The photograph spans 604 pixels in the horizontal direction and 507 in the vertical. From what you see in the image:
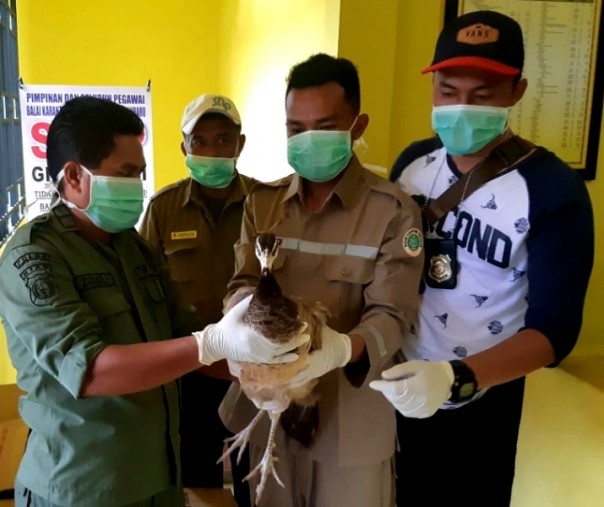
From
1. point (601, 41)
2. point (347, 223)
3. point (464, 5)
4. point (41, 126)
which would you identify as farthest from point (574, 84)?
point (41, 126)

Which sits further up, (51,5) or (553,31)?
(51,5)

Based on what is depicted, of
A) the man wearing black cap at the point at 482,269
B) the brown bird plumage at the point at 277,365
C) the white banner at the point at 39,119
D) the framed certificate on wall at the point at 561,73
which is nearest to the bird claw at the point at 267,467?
the brown bird plumage at the point at 277,365

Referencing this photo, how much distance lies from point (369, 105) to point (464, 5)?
0.43m

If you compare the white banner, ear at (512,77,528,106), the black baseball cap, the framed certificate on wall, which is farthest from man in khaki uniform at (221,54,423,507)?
the white banner

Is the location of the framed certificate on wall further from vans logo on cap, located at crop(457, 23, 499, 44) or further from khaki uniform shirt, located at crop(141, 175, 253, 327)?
khaki uniform shirt, located at crop(141, 175, 253, 327)

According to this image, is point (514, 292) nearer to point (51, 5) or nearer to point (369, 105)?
point (369, 105)

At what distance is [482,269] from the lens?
1365 millimetres

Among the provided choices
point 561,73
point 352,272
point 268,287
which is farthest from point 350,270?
point 561,73

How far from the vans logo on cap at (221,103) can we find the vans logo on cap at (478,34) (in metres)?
0.95

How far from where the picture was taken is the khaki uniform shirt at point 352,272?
1.31 metres

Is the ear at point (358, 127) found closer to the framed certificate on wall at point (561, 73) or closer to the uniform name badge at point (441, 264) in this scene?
the uniform name badge at point (441, 264)

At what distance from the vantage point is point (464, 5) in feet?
6.27

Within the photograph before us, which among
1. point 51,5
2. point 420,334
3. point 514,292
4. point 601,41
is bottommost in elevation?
point 420,334

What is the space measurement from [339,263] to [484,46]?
0.57 meters
